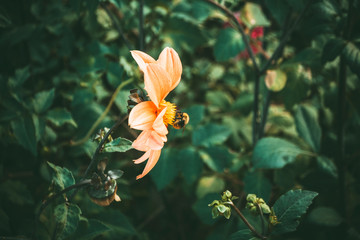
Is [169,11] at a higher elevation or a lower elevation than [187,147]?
higher

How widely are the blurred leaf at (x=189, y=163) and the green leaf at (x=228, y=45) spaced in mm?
519

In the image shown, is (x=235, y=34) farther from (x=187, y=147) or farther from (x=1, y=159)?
(x=1, y=159)

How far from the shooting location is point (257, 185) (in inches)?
58.8

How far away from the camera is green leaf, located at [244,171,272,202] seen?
1.46 meters

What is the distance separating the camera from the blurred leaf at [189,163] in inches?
57.1

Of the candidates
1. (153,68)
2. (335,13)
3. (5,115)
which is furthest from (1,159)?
(335,13)

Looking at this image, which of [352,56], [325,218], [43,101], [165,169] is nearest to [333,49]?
[352,56]

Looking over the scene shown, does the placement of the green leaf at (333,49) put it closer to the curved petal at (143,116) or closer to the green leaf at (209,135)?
the green leaf at (209,135)

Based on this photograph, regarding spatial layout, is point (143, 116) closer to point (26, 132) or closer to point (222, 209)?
point (222, 209)

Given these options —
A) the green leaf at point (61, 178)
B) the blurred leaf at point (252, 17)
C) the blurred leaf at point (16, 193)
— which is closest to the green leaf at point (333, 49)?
the blurred leaf at point (252, 17)

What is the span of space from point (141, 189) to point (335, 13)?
164 centimetres

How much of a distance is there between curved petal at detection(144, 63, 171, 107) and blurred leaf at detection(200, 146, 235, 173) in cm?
75

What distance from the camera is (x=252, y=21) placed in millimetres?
1646

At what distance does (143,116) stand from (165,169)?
71 cm
